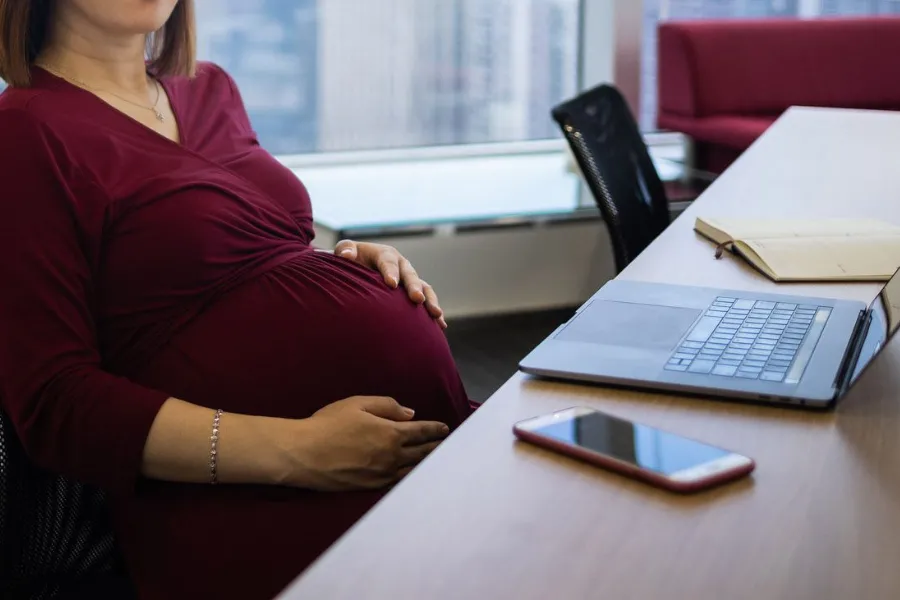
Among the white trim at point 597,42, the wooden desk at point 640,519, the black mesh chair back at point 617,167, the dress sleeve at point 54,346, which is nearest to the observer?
the wooden desk at point 640,519

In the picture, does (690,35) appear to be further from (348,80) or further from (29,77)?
(29,77)

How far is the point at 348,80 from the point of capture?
416cm

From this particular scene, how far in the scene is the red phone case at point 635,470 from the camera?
0.95m

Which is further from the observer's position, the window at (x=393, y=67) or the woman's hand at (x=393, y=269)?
the window at (x=393, y=67)

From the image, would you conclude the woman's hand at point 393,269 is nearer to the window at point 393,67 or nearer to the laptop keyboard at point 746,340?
the laptop keyboard at point 746,340

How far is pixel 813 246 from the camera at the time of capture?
5.58ft

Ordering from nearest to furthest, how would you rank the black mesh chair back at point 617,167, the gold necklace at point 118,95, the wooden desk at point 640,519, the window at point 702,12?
the wooden desk at point 640,519 → the gold necklace at point 118,95 → the black mesh chair back at point 617,167 → the window at point 702,12

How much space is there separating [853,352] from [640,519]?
0.46 m

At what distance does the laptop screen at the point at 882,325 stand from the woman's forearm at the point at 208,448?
24.6 inches

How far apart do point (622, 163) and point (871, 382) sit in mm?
1308

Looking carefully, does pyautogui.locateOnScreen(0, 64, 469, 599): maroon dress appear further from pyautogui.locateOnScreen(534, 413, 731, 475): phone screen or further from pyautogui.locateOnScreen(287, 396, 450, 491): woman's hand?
pyautogui.locateOnScreen(534, 413, 731, 475): phone screen

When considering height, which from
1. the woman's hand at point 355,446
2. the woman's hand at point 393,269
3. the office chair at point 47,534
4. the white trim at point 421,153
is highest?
the woman's hand at point 393,269

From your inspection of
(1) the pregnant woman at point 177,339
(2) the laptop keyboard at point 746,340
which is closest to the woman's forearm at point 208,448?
(1) the pregnant woman at point 177,339

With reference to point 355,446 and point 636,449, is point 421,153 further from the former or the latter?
point 636,449
